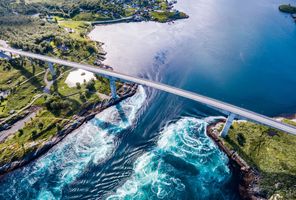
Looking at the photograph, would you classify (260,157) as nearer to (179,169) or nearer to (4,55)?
(179,169)

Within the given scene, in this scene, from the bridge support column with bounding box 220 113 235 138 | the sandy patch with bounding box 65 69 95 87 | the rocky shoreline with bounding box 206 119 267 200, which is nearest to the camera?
the rocky shoreline with bounding box 206 119 267 200

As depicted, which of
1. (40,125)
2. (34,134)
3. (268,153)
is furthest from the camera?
(40,125)

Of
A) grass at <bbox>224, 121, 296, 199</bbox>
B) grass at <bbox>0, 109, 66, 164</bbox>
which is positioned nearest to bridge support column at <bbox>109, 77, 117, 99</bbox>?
→ grass at <bbox>0, 109, 66, 164</bbox>

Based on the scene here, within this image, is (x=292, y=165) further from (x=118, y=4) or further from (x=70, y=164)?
(x=118, y=4)

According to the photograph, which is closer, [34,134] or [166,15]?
[34,134]

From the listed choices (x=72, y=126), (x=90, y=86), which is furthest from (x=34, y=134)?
(x=90, y=86)

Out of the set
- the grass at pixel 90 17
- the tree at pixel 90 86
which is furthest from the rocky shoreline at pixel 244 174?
the grass at pixel 90 17

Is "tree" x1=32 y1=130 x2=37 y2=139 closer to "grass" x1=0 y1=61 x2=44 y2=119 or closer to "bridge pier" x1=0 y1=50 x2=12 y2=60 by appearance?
"grass" x1=0 y1=61 x2=44 y2=119
